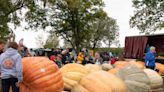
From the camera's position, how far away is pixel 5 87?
9617 millimetres

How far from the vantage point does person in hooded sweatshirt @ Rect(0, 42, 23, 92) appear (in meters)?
9.39

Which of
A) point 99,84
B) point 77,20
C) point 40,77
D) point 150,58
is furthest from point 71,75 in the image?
point 77,20

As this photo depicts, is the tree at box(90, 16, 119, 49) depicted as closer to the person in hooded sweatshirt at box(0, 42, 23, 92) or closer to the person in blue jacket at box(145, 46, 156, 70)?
the person in blue jacket at box(145, 46, 156, 70)

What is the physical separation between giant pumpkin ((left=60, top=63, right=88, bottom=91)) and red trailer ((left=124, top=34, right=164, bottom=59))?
18.2m

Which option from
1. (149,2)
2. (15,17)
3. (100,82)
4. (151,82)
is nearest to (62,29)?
(149,2)

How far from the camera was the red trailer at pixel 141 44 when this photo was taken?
30561 mm

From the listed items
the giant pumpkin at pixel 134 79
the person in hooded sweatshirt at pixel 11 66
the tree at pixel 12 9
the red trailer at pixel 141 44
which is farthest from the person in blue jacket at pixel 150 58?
the tree at pixel 12 9

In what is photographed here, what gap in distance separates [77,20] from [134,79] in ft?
144

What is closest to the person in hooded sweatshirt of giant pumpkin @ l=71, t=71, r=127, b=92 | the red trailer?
giant pumpkin @ l=71, t=71, r=127, b=92

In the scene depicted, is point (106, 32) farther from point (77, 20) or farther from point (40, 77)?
point (40, 77)

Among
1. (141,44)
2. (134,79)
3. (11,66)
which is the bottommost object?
(134,79)

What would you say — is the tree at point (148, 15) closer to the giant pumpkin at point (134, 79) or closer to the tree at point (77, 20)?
the tree at point (77, 20)

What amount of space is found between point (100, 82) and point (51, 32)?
47.8 m

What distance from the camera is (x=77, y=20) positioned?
56.8 metres
